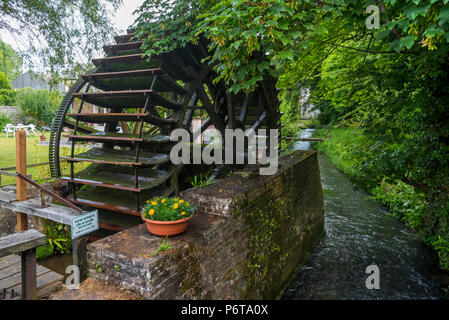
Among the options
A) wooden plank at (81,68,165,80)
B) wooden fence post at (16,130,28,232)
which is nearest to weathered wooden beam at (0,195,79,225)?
wooden fence post at (16,130,28,232)

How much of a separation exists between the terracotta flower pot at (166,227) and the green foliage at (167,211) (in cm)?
4

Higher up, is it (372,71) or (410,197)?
(372,71)

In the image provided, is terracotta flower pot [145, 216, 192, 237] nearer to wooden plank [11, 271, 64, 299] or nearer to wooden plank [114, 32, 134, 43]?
wooden plank [11, 271, 64, 299]

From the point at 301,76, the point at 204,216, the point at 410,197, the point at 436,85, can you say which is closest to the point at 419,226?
the point at 410,197

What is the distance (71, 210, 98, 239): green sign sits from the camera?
2334mm

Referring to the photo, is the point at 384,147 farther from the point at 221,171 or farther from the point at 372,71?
the point at 221,171

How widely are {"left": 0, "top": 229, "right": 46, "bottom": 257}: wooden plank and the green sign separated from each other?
23 centimetres

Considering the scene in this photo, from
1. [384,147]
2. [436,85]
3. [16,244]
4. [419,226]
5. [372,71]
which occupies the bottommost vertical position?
[419,226]

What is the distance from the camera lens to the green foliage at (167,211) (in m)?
2.27

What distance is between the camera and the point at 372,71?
4473 mm

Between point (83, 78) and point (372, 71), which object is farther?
point (372, 71)

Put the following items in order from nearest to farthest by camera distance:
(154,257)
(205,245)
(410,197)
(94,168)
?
(154,257)
(205,245)
(94,168)
(410,197)

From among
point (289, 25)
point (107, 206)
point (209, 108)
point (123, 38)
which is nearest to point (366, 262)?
point (209, 108)

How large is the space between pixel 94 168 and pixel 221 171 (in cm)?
206
